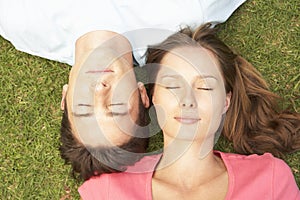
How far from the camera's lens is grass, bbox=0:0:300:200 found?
329 cm

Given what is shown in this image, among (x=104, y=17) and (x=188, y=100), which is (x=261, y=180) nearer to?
(x=188, y=100)

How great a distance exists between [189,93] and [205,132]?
274 mm

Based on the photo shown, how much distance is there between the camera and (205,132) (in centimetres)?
278

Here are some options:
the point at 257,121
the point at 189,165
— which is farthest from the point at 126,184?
the point at 257,121

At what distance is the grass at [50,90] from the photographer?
3.29 m

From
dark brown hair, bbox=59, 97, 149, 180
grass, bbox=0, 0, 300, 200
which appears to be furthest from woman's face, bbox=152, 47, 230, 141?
grass, bbox=0, 0, 300, 200

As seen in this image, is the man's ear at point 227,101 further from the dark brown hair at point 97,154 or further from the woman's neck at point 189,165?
the dark brown hair at point 97,154

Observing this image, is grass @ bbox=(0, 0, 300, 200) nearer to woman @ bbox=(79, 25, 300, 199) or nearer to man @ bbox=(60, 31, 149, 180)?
woman @ bbox=(79, 25, 300, 199)

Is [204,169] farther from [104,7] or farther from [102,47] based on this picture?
[104,7]

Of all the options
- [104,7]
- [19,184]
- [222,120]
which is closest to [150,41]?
[104,7]

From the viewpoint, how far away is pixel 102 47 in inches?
110

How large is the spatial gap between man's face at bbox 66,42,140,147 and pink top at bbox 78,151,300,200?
260mm

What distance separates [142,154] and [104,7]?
0.89m

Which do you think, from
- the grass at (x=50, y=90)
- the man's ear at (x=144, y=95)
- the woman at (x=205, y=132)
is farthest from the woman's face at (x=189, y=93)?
the grass at (x=50, y=90)
